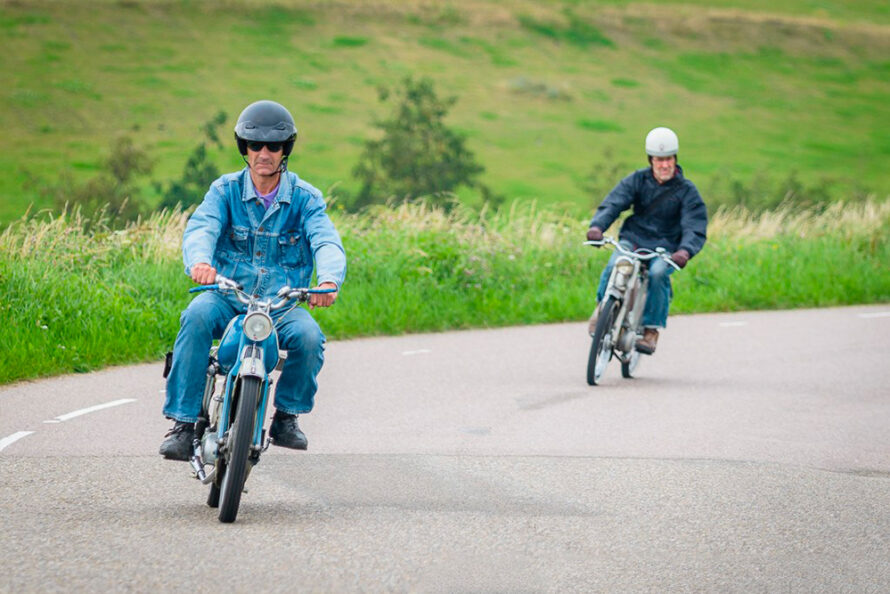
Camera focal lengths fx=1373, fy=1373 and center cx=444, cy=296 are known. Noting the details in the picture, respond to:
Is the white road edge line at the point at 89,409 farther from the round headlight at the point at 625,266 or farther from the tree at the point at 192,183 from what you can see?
the tree at the point at 192,183

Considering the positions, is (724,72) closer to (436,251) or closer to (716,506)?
(436,251)

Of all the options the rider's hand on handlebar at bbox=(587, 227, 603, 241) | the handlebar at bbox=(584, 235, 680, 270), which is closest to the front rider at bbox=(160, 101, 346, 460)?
the rider's hand on handlebar at bbox=(587, 227, 603, 241)

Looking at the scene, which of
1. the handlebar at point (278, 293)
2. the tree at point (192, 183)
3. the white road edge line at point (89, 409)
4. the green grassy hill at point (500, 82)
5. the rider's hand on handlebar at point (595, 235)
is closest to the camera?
the handlebar at point (278, 293)

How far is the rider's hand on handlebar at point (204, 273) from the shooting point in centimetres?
586

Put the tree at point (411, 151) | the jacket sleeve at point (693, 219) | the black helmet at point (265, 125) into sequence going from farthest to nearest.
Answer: the tree at point (411, 151) < the jacket sleeve at point (693, 219) < the black helmet at point (265, 125)

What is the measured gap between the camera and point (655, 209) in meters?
11.4

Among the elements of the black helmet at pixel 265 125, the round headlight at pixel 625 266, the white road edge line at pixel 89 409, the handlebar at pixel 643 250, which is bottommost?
the white road edge line at pixel 89 409

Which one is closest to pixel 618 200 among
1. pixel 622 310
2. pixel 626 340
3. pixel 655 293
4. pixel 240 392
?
pixel 655 293

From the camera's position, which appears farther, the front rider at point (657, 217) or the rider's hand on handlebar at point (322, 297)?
the front rider at point (657, 217)

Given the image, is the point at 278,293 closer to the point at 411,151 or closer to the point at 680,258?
the point at 680,258

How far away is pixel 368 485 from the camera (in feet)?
22.6

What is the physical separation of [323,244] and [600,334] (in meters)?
4.68

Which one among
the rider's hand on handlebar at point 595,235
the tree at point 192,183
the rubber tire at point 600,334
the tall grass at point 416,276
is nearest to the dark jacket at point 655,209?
the rider's hand on handlebar at point 595,235

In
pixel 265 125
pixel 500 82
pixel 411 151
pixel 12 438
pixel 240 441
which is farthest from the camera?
pixel 500 82
